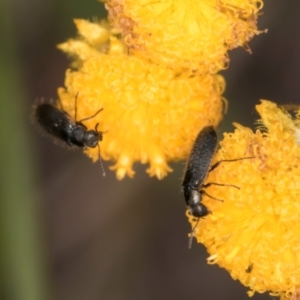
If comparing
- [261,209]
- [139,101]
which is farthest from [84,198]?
[261,209]

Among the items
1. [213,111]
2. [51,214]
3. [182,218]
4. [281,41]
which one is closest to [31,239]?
[51,214]

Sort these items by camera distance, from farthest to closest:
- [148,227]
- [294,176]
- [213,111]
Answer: [148,227]
[213,111]
[294,176]

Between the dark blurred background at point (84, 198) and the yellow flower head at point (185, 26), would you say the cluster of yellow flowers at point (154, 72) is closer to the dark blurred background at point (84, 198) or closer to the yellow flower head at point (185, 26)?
the yellow flower head at point (185, 26)

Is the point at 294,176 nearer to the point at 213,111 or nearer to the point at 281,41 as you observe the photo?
the point at 213,111

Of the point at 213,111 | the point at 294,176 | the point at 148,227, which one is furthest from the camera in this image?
the point at 148,227

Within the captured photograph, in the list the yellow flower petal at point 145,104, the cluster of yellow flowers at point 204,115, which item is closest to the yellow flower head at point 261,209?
the cluster of yellow flowers at point 204,115

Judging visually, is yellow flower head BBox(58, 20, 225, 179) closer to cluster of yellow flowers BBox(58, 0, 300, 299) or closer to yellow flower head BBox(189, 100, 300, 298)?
cluster of yellow flowers BBox(58, 0, 300, 299)

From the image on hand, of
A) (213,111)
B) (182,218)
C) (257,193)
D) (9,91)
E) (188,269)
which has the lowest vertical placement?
→ (188,269)
